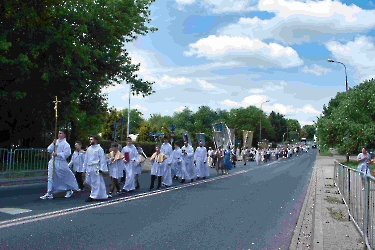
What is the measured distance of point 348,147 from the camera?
1542 inches

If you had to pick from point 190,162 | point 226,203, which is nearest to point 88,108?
point 190,162

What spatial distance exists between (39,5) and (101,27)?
7.08 meters

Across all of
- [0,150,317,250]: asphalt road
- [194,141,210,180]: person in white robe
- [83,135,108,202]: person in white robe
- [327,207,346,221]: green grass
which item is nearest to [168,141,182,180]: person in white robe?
[194,141,210,180]: person in white robe

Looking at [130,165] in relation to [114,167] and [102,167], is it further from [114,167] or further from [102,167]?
[102,167]

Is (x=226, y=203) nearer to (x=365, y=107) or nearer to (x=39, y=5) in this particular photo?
(x=39, y=5)

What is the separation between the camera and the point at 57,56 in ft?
74.8

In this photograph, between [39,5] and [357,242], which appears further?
[39,5]

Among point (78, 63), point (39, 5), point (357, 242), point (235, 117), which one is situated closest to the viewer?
Result: point (357, 242)

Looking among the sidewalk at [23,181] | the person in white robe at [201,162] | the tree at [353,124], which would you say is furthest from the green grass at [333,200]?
the tree at [353,124]

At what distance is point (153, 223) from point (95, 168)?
4.18 m

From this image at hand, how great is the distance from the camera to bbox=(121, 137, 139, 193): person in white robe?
14870mm

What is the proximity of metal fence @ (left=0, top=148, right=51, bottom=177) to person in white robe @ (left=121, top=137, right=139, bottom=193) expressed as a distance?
16.3ft

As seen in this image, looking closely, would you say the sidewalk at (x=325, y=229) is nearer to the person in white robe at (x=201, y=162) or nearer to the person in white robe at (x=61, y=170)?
the person in white robe at (x=61, y=170)

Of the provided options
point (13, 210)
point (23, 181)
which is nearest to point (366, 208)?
point (13, 210)
